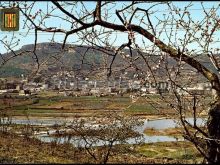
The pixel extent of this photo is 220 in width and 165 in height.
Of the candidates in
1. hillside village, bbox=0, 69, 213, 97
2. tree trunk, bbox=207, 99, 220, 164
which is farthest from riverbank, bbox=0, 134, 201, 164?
tree trunk, bbox=207, 99, 220, 164

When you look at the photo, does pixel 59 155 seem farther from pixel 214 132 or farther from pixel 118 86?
pixel 214 132

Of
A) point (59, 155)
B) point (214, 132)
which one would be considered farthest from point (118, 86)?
point (59, 155)

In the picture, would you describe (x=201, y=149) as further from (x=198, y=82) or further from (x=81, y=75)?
(x=81, y=75)

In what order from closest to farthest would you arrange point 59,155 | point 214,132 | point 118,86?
point 214,132
point 118,86
point 59,155

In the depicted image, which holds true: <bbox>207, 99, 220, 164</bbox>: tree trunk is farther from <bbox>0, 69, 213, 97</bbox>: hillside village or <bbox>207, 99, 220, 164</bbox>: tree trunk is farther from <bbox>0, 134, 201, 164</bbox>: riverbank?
<bbox>0, 134, 201, 164</bbox>: riverbank

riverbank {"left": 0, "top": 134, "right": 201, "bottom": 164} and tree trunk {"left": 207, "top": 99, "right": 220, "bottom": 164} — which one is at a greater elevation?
tree trunk {"left": 207, "top": 99, "right": 220, "bottom": 164}

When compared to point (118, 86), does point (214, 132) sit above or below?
below

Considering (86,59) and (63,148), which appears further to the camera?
(63,148)

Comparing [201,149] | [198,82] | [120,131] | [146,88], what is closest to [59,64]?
[146,88]
